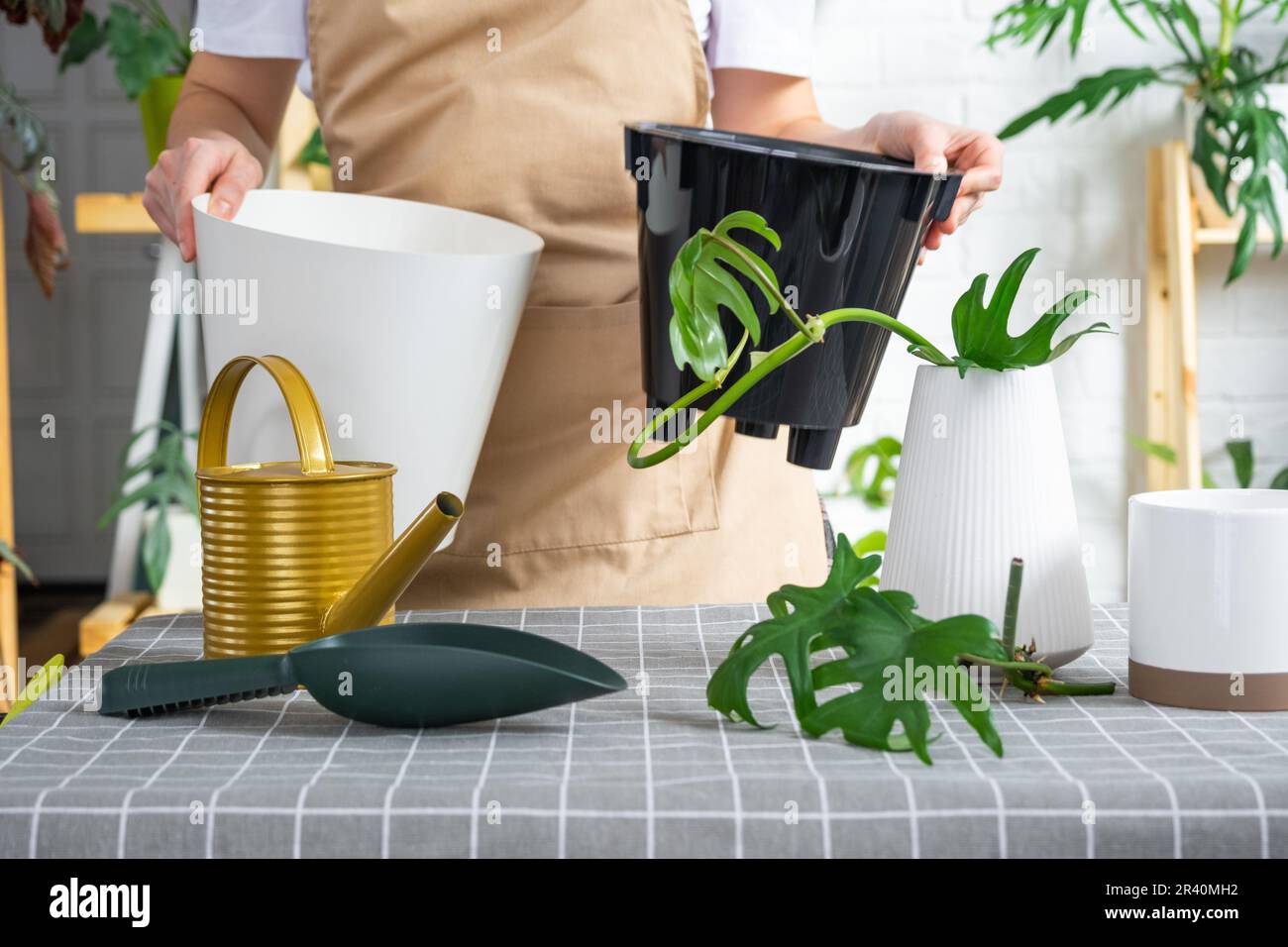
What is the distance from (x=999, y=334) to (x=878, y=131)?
0.87 ft

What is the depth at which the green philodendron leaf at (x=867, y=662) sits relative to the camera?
462 millimetres

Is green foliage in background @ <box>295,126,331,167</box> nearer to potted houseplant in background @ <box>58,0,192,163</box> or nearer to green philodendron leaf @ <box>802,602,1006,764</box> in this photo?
potted houseplant in background @ <box>58,0,192,163</box>

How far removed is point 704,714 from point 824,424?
18 centimetres

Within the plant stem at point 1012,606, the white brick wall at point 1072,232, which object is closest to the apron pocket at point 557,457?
the plant stem at point 1012,606

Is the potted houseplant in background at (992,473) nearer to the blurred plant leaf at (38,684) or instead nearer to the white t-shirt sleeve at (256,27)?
the blurred plant leaf at (38,684)

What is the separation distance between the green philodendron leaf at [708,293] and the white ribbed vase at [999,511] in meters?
0.10

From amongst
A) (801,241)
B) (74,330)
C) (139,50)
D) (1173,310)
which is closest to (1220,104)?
(1173,310)

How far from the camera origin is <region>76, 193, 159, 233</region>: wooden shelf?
5.94 ft

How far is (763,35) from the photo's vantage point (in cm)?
97

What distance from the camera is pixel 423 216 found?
0.82 metres

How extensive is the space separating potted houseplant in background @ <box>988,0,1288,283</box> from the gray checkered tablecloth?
4.14 feet
